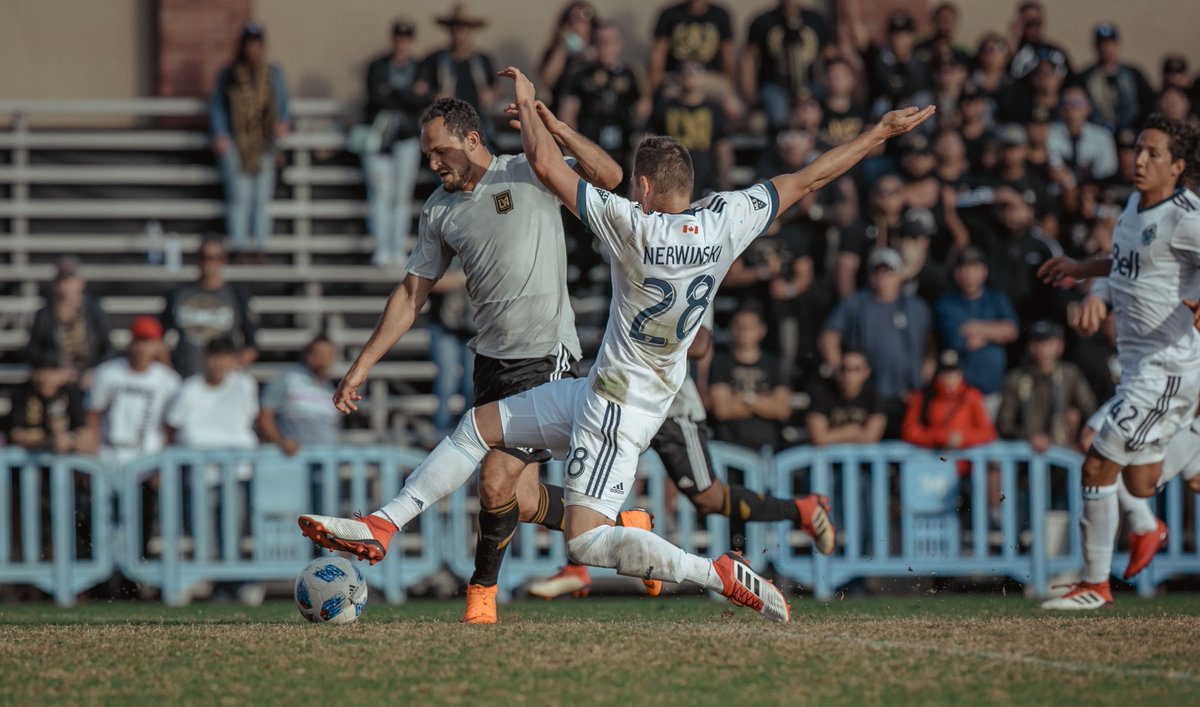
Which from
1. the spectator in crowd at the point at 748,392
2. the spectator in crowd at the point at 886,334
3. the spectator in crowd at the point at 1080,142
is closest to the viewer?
the spectator in crowd at the point at 748,392

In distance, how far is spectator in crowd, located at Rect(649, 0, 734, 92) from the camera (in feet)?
59.3

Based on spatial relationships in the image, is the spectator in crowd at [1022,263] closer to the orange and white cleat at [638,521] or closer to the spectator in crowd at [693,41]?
the spectator in crowd at [693,41]

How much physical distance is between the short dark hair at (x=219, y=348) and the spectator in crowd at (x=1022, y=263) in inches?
290

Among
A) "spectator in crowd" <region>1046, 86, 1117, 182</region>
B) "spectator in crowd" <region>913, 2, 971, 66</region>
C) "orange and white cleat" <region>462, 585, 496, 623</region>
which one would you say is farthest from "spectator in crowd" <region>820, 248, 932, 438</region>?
"orange and white cleat" <region>462, 585, 496, 623</region>

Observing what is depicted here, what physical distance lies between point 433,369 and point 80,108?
519cm

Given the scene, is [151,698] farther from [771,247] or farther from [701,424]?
[771,247]

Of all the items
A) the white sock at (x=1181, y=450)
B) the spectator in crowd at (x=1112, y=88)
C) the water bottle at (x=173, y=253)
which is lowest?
the white sock at (x=1181, y=450)

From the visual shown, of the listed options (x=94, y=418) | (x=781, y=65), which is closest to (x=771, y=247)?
(x=781, y=65)

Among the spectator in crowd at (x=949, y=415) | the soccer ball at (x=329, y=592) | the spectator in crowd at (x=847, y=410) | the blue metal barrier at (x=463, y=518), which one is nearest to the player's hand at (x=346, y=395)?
the soccer ball at (x=329, y=592)

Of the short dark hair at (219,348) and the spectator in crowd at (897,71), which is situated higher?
the spectator in crowd at (897,71)

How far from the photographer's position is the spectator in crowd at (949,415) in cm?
1461

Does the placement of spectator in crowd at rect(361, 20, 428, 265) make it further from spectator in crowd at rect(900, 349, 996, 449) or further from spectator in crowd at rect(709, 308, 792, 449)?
spectator in crowd at rect(900, 349, 996, 449)

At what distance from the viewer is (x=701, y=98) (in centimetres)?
1670

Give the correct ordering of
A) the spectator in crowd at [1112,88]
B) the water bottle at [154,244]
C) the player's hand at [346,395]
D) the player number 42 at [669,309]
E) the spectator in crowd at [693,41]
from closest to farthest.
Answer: the player number 42 at [669,309], the player's hand at [346,395], the water bottle at [154,244], the spectator in crowd at [693,41], the spectator in crowd at [1112,88]
